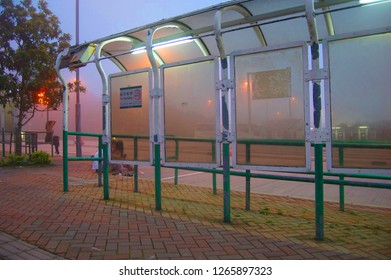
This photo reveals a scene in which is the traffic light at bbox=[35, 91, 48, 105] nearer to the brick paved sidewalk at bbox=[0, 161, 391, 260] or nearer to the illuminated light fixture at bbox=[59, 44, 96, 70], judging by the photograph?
the brick paved sidewalk at bbox=[0, 161, 391, 260]

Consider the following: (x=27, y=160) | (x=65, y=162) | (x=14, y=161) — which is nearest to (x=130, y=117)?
(x=65, y=162)

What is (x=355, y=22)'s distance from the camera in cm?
480

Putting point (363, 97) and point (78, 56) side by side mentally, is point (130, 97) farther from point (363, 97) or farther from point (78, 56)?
point (363, 97)

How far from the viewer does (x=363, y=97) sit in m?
3.89

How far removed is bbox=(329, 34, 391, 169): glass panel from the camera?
3.78m

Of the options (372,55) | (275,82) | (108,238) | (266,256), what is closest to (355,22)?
(372,55)

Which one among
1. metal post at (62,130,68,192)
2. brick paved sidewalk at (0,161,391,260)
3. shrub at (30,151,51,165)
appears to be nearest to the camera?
brick paved sidewalk at (0,161,391,260)

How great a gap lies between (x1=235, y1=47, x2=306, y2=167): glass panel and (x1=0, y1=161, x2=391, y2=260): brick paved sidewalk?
0.91m

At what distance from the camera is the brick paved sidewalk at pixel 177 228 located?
3.57 metres

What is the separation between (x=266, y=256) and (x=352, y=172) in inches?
54.4

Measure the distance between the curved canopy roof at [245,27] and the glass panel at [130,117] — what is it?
19.6 inches

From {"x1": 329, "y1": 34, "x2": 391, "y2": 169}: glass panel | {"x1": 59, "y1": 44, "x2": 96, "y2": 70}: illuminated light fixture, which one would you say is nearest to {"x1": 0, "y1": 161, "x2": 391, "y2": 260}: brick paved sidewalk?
{"x1": 329, "y1": 34, "x2": 391, "y2": 169}: glass panel

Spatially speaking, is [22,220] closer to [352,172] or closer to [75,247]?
[75,247]

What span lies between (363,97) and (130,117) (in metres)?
3.54
